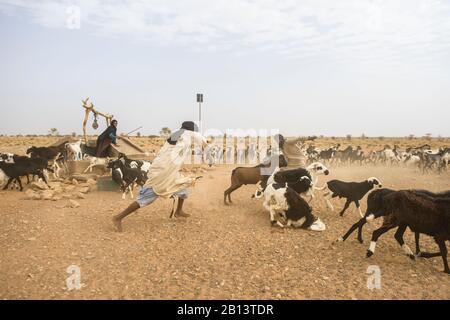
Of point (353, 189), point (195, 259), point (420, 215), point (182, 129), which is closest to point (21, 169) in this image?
point (182, 129)

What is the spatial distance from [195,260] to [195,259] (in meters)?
0.04

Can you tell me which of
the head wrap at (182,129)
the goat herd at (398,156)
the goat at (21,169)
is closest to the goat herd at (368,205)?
Answer: the head wrap at (182,129)

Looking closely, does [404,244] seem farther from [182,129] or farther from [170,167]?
[182,129]

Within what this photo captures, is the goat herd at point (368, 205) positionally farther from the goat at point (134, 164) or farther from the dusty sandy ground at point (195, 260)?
the goat at point (134, 164)

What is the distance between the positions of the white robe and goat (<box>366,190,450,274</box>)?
3706mm

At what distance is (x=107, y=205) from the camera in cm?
937

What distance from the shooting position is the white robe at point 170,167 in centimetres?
701

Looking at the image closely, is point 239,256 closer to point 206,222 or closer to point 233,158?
A: point 206,222

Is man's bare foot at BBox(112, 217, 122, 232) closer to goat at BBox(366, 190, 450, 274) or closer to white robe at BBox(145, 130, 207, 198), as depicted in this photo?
white robe at BBox(145, 130, 207, 198)

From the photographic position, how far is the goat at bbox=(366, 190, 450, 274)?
5332 millimetres

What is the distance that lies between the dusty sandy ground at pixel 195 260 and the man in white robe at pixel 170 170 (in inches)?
28.1

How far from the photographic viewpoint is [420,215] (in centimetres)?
546

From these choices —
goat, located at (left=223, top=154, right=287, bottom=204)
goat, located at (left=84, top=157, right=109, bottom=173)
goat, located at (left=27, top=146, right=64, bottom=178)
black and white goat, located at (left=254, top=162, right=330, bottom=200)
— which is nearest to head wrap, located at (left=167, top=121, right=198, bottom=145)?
black and white goat, located at (left=254, top=162, right=330, bottom=200)
